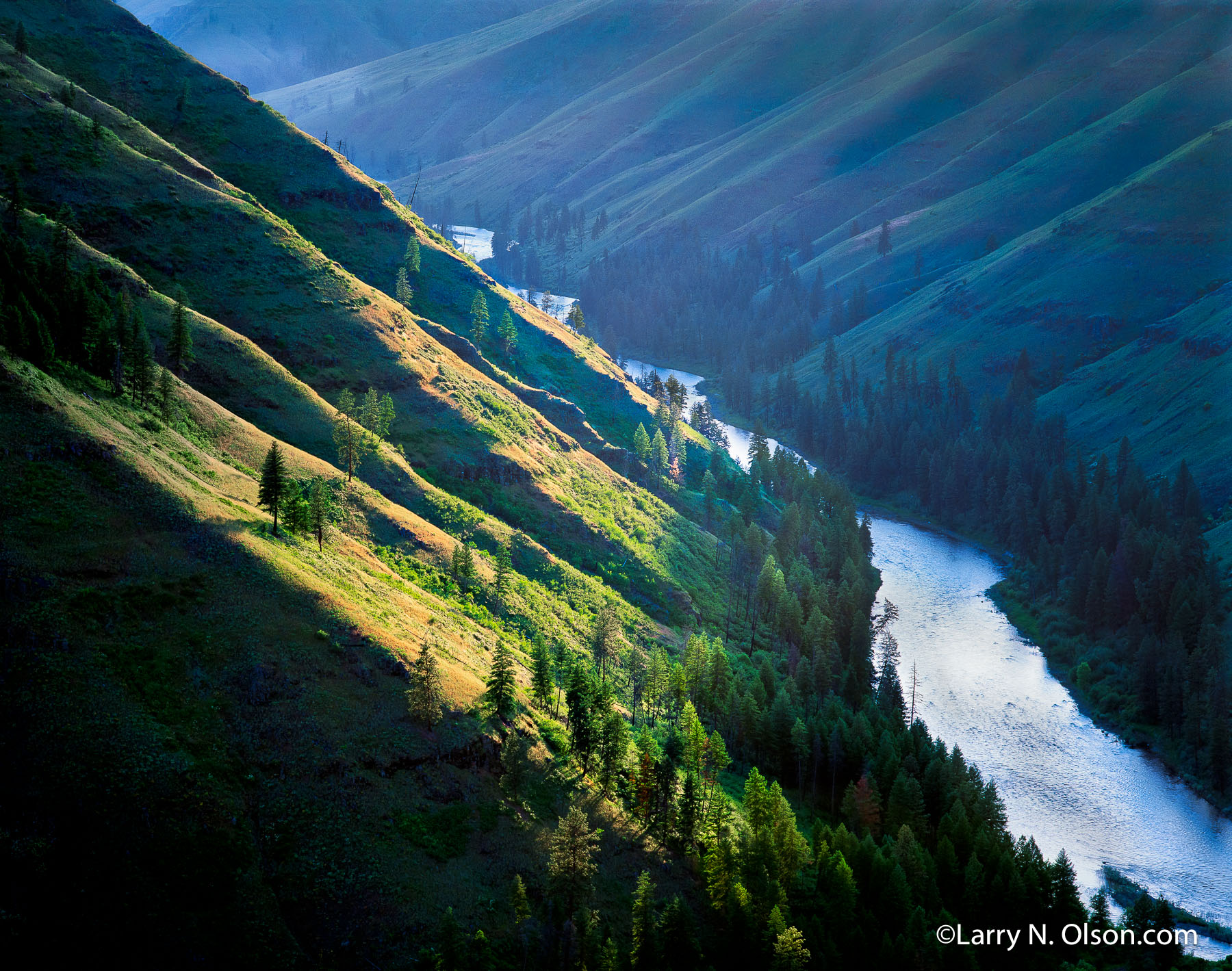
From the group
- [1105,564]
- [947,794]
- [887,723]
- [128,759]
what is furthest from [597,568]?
[1105,564]

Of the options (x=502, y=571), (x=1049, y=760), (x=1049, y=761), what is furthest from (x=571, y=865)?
(x=1049, y=760)

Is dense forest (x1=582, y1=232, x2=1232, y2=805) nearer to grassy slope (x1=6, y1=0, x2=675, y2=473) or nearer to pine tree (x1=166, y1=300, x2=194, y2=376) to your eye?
grassy slope (x1=6, y1=0, x2=675, y2=473)

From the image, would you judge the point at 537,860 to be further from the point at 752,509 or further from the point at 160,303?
the point at 752,509

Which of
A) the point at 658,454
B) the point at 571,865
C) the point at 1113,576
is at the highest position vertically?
the point at 658,454

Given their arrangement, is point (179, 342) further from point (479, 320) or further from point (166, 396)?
point (479, 320)

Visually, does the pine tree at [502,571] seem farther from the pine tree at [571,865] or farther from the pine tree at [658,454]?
the pine tree at [658,454]
